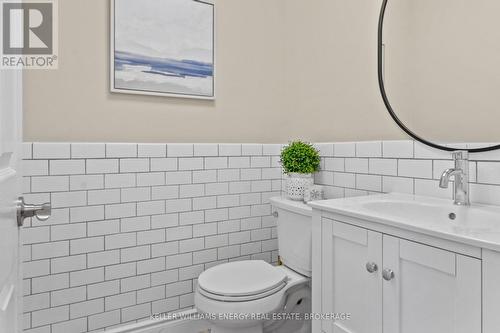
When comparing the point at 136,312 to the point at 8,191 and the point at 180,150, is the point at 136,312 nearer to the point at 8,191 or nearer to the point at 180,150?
the point at 180,150

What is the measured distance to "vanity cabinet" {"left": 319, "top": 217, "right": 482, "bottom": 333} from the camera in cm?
86

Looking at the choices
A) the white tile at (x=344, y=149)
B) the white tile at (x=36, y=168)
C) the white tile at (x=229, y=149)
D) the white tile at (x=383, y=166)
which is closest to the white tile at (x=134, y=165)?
the white tile at (x=36, y=168)

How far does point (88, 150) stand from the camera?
1.65 meters

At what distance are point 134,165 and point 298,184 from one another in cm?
91

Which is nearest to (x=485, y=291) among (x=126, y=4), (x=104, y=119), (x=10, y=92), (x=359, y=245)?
(x=359, y=245)

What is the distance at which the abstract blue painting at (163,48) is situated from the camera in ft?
5.68

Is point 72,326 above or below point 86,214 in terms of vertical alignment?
below

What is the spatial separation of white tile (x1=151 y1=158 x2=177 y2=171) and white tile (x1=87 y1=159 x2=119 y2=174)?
19cm

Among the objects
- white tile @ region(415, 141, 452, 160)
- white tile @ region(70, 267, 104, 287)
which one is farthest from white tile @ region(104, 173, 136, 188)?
white tile @ region(415, 141, 452, 160)

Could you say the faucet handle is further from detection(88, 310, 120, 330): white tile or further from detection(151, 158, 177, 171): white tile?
detection(88, 310, 120, 330): white tile

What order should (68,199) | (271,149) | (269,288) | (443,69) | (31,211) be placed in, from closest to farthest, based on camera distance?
(31,211) → (443,69) → (269,288) → (68,199) → (271,149)

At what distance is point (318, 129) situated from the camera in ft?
6.59

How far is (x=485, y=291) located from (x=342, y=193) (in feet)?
3.40

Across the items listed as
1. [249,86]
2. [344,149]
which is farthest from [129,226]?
[344,149]
